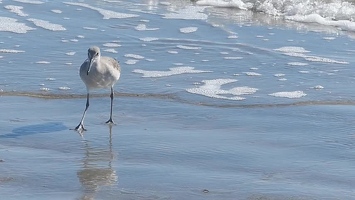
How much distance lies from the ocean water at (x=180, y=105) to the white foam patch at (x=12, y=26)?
0.10 feet

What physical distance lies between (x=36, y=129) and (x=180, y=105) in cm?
158

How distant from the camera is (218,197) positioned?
5.70 metres

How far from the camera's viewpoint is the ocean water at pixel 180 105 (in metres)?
6.06

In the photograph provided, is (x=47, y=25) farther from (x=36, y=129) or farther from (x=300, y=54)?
(x=36, y=129)

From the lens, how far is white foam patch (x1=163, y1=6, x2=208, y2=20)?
13508 millimetres

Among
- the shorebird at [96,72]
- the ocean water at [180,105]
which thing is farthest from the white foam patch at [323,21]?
the shorebird at [96,72]

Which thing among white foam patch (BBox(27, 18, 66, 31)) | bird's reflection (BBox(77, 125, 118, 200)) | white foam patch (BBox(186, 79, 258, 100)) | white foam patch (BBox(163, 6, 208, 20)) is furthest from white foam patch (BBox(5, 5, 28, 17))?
bird's reflection (BBox(77, 125, 118, 200))

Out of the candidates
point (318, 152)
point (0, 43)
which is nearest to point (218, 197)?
point (318, 152)

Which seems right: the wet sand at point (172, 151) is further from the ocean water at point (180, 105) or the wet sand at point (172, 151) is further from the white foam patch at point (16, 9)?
the white foam patch at point (16, 9)

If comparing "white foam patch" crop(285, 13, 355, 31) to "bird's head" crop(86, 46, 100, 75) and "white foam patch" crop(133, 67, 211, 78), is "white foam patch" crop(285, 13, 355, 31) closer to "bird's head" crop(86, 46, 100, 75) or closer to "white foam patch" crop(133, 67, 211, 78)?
"white foam patch" crop(133, 67, 211, 78)

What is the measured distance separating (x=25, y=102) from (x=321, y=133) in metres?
2.89

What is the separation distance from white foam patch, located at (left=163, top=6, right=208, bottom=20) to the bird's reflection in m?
6.71

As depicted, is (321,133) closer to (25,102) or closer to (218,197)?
(218,197)

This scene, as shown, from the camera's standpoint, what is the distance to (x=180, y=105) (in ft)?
27.5
